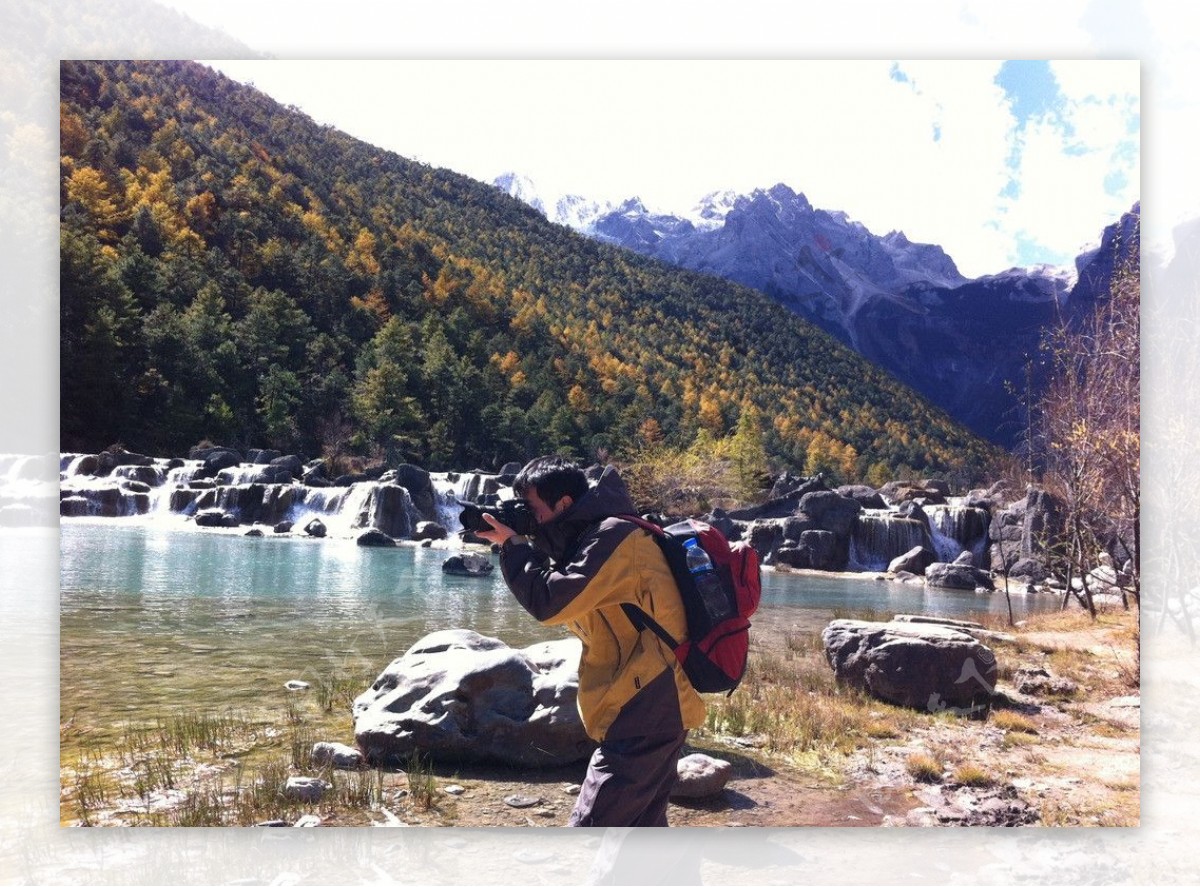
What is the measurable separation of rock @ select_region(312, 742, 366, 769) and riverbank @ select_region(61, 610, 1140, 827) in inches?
1.5

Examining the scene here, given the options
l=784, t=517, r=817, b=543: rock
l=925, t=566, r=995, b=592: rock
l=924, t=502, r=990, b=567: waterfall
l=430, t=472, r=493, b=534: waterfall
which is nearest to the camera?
l=430, t=472, r=493, b=534: waterfall

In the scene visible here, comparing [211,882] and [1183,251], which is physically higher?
[1183,251]

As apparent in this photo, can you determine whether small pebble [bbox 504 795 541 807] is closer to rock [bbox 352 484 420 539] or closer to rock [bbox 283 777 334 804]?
rock [bbox 283 777 334 804]

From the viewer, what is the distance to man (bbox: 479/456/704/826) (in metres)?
2.43

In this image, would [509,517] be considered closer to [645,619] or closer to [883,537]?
[645,619]

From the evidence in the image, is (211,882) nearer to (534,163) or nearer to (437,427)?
(437,427)

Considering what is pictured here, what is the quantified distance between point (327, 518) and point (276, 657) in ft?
2.58

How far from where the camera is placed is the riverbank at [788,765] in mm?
4004

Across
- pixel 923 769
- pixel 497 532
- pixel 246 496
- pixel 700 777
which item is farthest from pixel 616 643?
pixel 246 496

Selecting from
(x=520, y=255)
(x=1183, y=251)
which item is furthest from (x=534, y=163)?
(x=1183, y=251)

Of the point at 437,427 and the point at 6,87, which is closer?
the point at 6,87

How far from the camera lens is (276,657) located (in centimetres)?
491

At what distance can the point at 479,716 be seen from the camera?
4.12 m

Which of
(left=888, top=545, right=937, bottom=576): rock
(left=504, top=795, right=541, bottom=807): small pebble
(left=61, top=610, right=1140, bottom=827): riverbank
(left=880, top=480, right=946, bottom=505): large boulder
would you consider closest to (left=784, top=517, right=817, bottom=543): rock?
(left=880, top=480, right=946, bottom=505): large boulder
